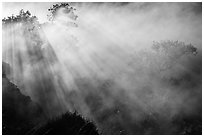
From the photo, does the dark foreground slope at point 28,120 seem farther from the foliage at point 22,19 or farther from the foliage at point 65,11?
the foliage at point 65,11

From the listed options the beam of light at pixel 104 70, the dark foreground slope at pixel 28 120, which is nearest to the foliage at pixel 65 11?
the beam of light at pixel 104 70

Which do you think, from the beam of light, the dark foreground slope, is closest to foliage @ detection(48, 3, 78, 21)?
the beam of light

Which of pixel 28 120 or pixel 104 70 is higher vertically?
pixel 104 70

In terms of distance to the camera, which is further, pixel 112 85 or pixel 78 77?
pixel 112 85

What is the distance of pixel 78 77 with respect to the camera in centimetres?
3456

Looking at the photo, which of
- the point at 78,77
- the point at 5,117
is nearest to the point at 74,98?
the point at 78,77

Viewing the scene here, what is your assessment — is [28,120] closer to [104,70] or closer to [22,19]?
[22,19]

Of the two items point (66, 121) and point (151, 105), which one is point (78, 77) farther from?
point (66, 121)

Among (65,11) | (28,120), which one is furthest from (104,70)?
(28,120)

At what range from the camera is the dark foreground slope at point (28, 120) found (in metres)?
14.1

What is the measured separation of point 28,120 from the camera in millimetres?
18594

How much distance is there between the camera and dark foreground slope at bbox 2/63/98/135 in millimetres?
14086

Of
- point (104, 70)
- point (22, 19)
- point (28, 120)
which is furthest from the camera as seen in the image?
point (104, 70)

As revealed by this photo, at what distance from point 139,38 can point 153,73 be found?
9312 mm
